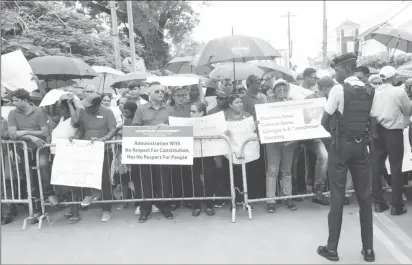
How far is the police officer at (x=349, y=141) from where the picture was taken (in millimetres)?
4098

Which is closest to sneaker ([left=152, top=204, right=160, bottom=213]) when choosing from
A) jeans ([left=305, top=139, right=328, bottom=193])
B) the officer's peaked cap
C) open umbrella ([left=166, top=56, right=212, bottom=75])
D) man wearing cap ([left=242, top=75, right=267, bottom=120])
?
man wearing cap ([left=242, top=75, right=267, bottom=120])

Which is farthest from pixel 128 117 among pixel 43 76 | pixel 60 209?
pixel 43 76

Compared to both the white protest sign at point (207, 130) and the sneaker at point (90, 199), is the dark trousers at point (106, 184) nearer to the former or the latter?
the sneaker at point (90, 199)

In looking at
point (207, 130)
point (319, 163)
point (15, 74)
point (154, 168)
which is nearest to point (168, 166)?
point (154, 168)

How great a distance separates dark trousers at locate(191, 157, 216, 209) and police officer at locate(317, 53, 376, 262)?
2.22 meters

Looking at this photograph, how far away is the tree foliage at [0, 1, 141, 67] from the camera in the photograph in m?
13.1

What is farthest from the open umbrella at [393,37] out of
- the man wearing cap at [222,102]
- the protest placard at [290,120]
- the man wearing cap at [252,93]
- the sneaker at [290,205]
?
the sneaker at [290,205]

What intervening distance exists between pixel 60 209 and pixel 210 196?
96.5 inches

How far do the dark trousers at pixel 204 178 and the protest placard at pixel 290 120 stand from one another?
2.91ft

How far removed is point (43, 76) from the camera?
7.95m

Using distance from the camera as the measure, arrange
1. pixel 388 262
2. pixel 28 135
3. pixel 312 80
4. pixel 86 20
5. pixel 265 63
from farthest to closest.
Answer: pixel 86 20
pixel 265 63
pixel 312 80
pixel 28 135
pixel 388 262

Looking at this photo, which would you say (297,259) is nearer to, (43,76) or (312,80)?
(312,80)

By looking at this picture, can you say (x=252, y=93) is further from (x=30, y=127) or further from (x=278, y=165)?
(x=30, y=127)

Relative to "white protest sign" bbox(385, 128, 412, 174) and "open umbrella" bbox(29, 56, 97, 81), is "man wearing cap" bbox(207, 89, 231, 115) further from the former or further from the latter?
"open umbrella" bbox(29, 56, 97, 81)
